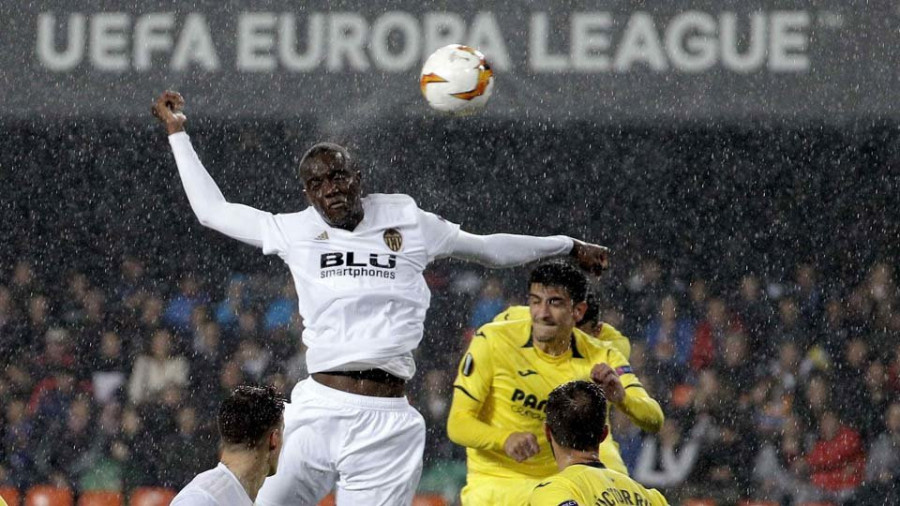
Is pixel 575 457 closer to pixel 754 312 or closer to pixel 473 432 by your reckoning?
pixel 473 432

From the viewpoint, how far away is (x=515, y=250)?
642 centimetres

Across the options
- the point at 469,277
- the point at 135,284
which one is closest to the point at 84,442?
the point at 135,284

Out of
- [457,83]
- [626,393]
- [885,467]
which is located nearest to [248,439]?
[626,393]

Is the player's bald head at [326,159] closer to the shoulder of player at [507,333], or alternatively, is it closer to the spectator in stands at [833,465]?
the shoulder of player at [507,333]

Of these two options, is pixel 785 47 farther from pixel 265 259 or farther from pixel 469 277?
pixel 265 259

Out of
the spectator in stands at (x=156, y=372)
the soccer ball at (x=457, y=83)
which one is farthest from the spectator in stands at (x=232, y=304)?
the soccer ball at (x=457, y=83)

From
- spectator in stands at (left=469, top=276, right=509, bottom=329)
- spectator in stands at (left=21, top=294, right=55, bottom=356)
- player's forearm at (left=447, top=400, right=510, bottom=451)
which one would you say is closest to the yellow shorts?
player's forearm at (left=447, top=400, right=510, bottom=451)

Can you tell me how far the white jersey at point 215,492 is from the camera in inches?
181

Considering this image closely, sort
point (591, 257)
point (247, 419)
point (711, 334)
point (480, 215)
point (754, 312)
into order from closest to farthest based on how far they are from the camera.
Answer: point (247, 419), point (591, 257), point (711, 334), point (754, 312), point (480, 215)

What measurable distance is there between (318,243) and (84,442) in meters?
5.02

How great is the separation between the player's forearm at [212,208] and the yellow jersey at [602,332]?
1.62 meters

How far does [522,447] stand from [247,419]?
69.3 inches

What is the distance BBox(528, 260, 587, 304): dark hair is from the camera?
6801 millimetres

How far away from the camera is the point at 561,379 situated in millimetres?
7020
